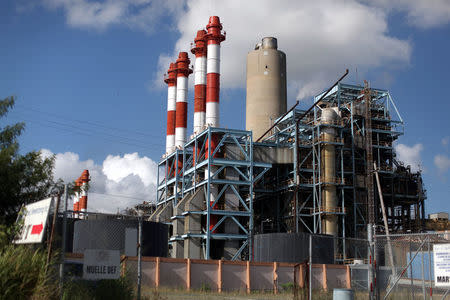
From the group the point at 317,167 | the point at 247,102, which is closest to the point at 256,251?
the point at 317,167

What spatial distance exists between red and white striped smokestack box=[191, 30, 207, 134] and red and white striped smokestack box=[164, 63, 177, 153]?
24.6ft

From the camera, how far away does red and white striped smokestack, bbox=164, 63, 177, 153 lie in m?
68.6

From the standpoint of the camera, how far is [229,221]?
54094 mm

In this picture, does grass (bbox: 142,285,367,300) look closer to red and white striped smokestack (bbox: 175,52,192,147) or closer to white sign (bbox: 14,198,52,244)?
white sign (bbox: 14,198,52,244)

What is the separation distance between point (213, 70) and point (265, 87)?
1382 centimetres

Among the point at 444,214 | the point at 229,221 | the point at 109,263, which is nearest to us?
the point at 109,263

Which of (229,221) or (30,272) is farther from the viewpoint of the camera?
(229,221)

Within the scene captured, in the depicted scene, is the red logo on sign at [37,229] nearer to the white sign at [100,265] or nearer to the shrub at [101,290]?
the white sign at [100,265]

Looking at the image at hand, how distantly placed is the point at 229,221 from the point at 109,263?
40.8 meters

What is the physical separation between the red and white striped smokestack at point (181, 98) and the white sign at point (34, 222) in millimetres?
51943

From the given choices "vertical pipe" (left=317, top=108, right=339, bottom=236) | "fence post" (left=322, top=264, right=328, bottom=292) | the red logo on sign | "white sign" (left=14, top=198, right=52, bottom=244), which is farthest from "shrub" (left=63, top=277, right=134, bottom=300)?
"vertical pipe" (left=317, top=108, right=339, bottom=236)

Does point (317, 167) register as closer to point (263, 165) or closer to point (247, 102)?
point (263, 165)

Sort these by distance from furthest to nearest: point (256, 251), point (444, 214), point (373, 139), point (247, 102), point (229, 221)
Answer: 1. point (247, 102)
2. point (444, 214)
3. point (373, 139)
4. point (229, 221)
5. point (256, 251)

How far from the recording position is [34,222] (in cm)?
1252
